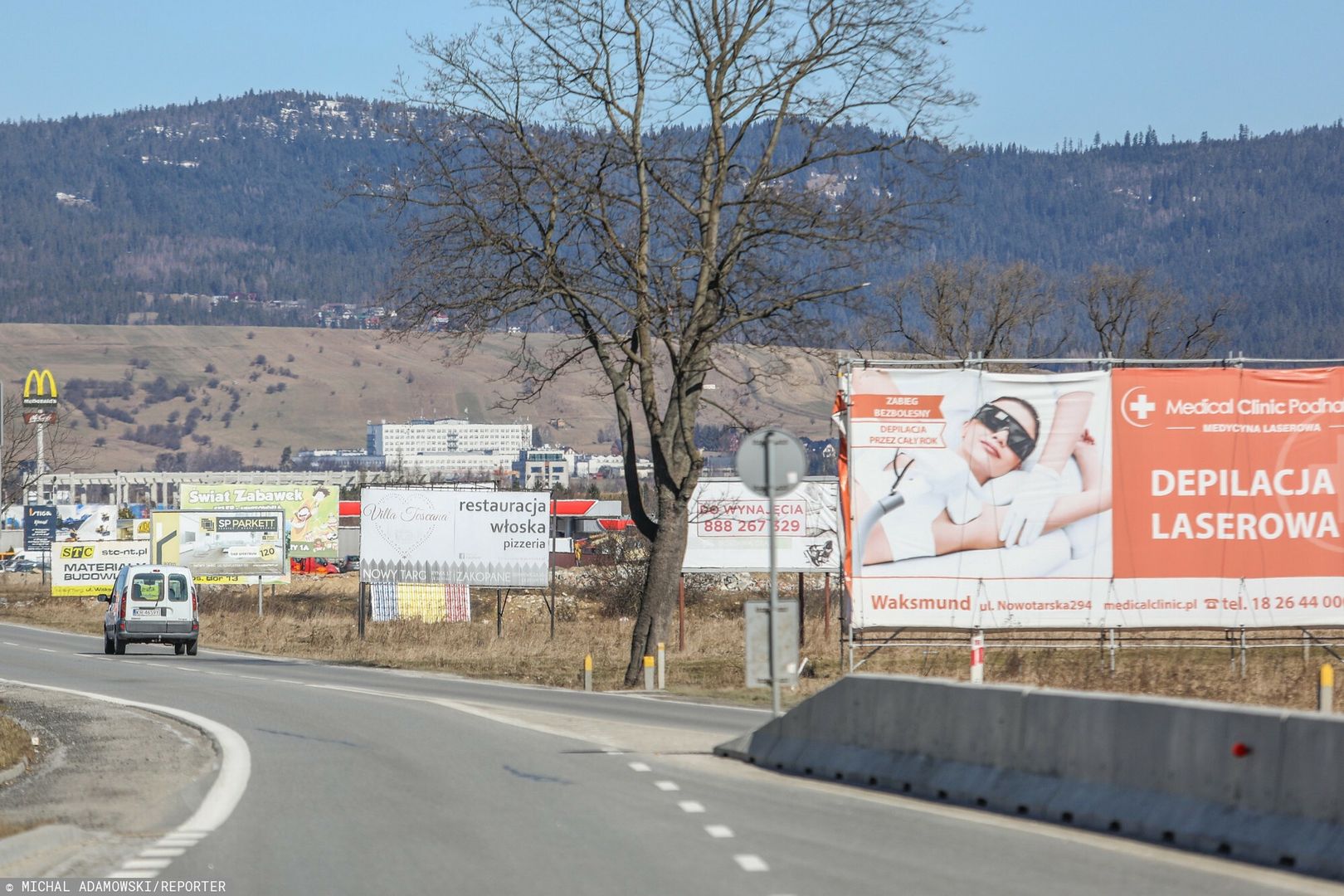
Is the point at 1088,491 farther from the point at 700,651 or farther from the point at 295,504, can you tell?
the point at 295,504

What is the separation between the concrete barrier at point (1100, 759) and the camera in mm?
9281

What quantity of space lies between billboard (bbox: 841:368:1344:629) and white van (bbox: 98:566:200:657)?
17.5 meters

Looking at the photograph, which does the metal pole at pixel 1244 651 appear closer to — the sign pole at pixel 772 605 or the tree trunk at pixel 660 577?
the tree trunk at pixel 660 577

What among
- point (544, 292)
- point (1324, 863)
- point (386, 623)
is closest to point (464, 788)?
point (1324, 863)

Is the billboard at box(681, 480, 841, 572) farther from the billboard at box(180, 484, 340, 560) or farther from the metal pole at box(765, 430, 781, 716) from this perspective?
the billboard at box(180, 484, 340, 560)

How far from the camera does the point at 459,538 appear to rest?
46.2 meters

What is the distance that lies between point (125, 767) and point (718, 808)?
6193mm

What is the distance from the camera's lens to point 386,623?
46219mm

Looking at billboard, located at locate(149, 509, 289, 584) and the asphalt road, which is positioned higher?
billboard, located at locate(149, 509, 289, 584)

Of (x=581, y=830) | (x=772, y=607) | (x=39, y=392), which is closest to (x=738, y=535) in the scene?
(x=772, y=607)

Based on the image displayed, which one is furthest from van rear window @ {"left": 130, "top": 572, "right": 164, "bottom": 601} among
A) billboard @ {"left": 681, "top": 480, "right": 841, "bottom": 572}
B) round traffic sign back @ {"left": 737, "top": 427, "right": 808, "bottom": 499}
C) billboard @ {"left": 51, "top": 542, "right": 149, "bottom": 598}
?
billboard @ {"left": 51, "top": 542, "right": 149, "bottom": 598}

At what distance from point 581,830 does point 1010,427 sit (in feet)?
55.9

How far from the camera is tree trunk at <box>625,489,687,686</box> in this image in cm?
2702

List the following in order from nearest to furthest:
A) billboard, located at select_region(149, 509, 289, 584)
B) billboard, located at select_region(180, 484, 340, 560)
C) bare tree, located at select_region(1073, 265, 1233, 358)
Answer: billboard, located at select_region(149, 509, 289, 584) → billboard, located at select_region(180, 484, 340, 560) → bare tree, located at select_region(1073, 265, 1233, 358)
